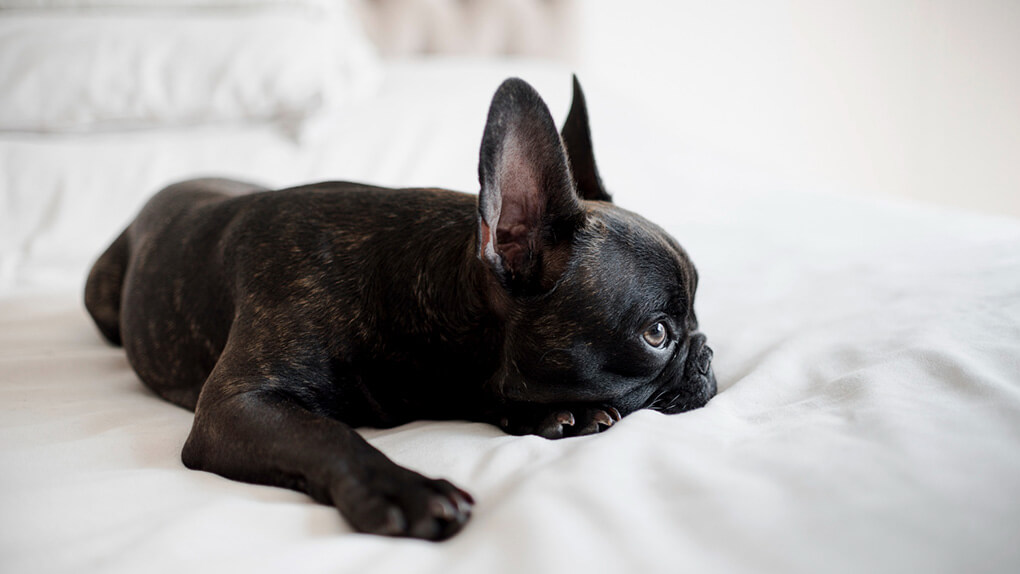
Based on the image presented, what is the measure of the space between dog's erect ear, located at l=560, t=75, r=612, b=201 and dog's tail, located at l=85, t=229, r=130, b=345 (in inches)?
56.1

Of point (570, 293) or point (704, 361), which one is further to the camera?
point (704, 361)

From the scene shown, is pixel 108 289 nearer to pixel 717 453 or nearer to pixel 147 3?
pixel 147 3

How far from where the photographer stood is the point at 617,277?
4.41ft

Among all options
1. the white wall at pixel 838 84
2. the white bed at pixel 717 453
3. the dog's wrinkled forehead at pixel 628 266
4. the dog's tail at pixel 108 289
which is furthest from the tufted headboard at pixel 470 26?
the dog's wrinkled forehead at pixel 628 266

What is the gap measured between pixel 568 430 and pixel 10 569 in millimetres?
842

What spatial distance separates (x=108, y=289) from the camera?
2.23 m

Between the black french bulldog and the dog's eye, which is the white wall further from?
the dog's eye

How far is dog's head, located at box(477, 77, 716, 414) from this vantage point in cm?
131

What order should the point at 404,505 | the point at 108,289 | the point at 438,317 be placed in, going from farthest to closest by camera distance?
the point at 108,289, the point at 438,317, the point at 404,505

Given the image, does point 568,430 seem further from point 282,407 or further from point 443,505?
point 282,407

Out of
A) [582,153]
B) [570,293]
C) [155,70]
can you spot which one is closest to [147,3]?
[155,70]

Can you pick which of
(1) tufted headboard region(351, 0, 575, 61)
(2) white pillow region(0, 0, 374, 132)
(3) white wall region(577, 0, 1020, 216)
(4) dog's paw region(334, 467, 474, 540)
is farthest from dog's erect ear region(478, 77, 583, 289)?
(3) white wall region(577, 0, 1020, 216)

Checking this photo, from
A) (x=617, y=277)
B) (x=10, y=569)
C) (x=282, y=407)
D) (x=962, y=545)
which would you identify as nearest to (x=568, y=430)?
(x=617, y=277)

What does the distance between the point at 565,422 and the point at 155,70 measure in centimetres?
262
